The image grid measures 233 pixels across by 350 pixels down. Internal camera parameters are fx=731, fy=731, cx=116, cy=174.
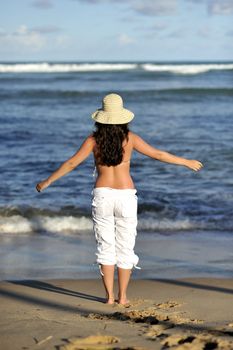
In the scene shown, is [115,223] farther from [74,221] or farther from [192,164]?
[74,221]

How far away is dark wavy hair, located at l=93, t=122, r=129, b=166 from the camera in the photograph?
5203mm

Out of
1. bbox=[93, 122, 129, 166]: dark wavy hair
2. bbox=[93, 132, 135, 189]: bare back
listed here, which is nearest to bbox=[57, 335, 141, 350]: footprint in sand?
bbox=[93, 132, 135, 189]: bare back

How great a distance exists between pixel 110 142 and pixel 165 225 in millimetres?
4080

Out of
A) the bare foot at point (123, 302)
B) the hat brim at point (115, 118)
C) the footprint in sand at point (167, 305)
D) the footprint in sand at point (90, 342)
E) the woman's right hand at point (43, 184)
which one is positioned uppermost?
the hat brim at point (115, 118)

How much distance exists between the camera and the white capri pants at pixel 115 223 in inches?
207

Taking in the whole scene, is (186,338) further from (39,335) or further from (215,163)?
(215,163)

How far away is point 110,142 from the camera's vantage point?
17.1ft

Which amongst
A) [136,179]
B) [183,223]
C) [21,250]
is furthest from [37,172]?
[21,250]

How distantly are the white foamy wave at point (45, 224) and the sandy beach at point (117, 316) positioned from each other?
2580 millimetres

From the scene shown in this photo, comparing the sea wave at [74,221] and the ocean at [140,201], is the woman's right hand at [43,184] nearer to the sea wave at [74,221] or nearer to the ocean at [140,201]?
the ocean at [140,201]

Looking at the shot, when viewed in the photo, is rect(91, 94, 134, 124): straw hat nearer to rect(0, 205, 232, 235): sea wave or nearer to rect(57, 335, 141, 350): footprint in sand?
rect(57, 335, 141, 350): footprint in sand

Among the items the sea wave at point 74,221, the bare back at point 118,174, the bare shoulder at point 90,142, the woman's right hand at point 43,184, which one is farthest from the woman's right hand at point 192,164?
the sea wave at point 74,221

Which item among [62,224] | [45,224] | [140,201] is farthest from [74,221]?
[140,201]

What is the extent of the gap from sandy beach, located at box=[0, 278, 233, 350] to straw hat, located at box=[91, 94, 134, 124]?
135cm
